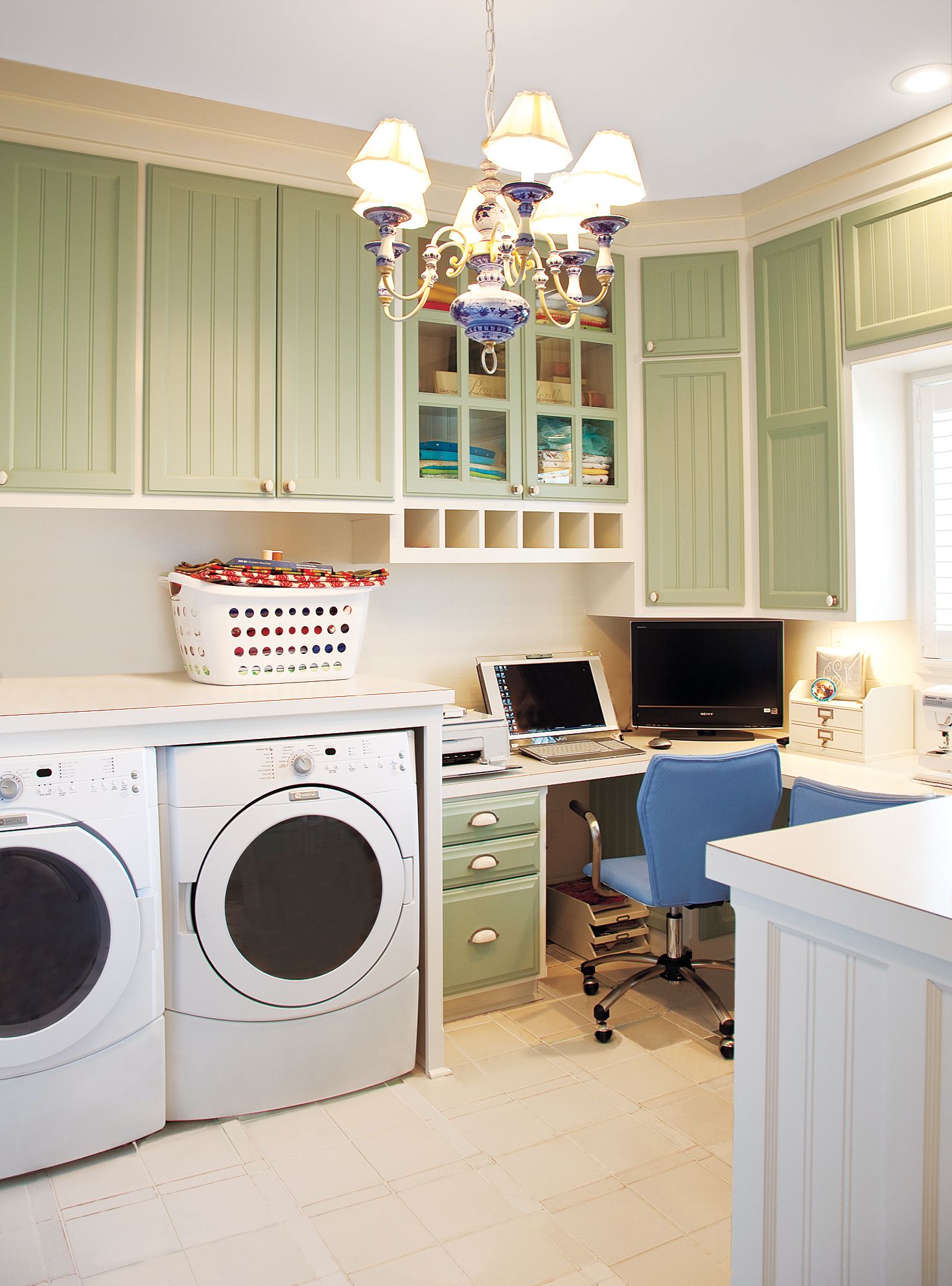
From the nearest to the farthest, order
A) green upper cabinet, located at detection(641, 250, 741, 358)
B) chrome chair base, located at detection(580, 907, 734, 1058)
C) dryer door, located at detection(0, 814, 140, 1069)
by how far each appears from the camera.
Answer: dryer door, located at detection(0, 814, 140, 1069), chrome chair base, located at detection(580, 907, 734, 1058), green upper cabinet, located at detection(641, 250, 741, 358)

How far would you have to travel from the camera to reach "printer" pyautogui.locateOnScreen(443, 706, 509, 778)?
293cm

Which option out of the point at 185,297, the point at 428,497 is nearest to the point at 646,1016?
the point at 428,497

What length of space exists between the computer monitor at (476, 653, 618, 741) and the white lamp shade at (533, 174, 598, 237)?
5.68 ft

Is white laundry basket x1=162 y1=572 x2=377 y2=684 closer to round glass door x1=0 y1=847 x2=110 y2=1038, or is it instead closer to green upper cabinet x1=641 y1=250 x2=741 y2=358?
round glass door x1=0 y1=847 x2=110 y2=1038

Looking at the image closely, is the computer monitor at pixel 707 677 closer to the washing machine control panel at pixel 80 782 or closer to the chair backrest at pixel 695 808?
the chair backrest at pixel 695 808

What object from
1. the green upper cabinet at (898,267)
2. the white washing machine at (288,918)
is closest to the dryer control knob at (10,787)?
the white washing machine at (288,918)

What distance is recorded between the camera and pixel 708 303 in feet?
10.9

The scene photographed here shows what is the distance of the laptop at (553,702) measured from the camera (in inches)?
131

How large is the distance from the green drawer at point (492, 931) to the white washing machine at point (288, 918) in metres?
0.25

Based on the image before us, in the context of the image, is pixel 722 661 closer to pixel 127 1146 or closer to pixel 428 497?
pixel 428 497

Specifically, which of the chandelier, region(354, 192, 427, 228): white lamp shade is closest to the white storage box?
the chandelier

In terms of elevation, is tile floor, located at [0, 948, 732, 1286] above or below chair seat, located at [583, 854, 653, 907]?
below

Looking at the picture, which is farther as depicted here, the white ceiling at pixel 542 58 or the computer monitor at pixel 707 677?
the computer monitor at pixel 707 677

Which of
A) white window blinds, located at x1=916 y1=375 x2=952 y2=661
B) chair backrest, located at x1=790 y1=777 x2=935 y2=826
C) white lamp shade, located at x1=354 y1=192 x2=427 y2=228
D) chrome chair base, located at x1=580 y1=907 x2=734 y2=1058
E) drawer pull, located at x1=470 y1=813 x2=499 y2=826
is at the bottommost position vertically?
chrome chair base, located at x1=580 y1=907 x2=734 y2=1058
